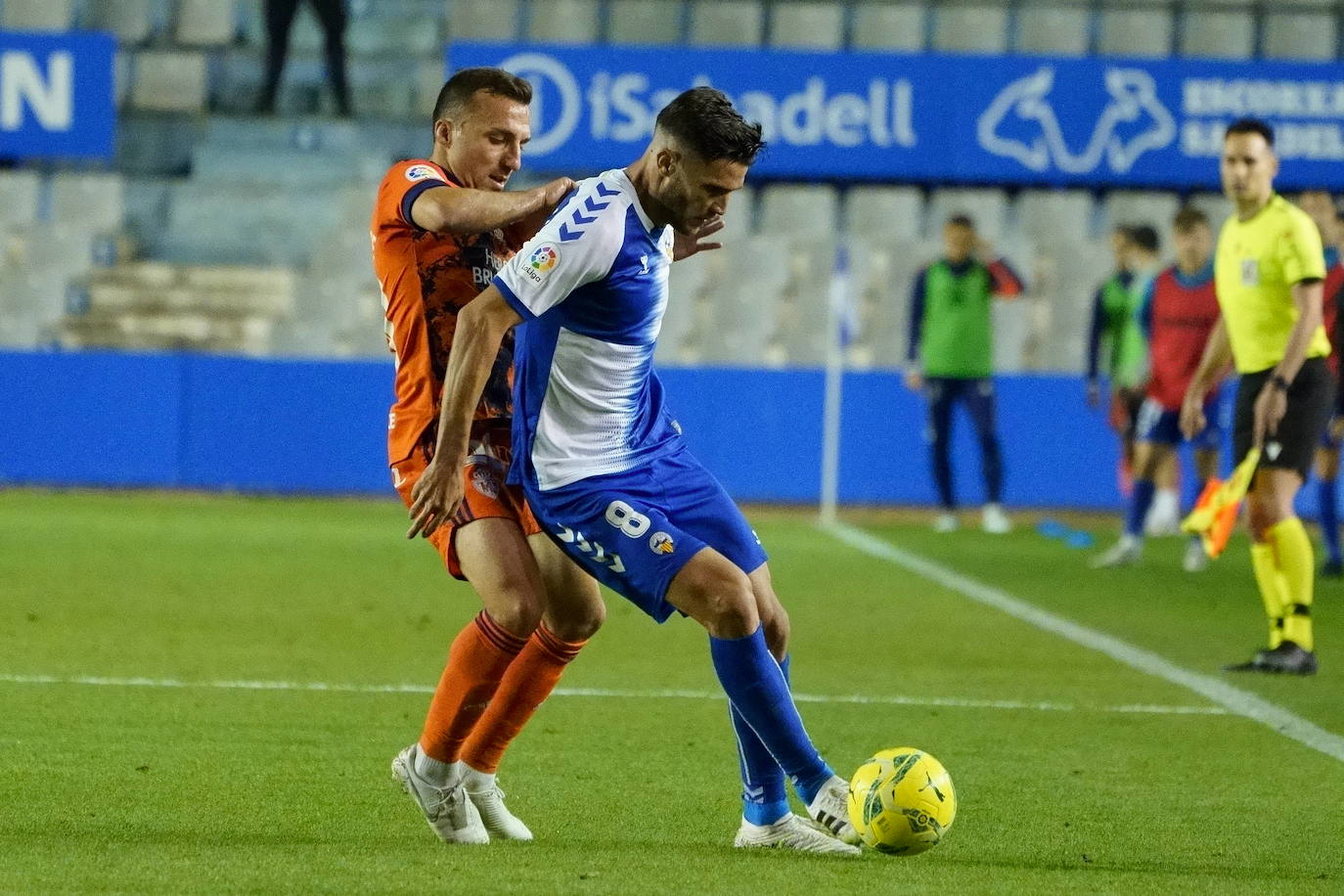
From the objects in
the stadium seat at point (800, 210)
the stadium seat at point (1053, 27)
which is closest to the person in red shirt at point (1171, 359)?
the stadium seat at point (800, 210)

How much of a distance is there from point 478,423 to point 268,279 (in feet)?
45.3

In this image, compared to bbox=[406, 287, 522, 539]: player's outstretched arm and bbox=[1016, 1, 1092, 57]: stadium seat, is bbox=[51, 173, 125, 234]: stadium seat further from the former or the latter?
bbox=[406, 287, 522, 539]: player's outstretched arm

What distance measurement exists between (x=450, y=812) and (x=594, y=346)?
3.32 ft

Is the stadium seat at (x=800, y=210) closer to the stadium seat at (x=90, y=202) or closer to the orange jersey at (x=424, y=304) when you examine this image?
the stadium seat at (x=90, y=202)

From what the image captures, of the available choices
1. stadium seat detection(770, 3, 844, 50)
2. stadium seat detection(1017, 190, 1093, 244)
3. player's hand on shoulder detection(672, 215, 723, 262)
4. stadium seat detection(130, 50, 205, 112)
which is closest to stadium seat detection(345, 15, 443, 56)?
stadium seat detection(130, 50, 205, 112)

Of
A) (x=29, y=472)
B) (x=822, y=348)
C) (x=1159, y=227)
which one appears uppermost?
(x=1159, y=227)

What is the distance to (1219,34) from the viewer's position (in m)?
19.2

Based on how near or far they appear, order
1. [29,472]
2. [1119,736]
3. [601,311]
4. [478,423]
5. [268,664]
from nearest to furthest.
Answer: [601,311] → [478,423] → [1119,736] → [268,664] → [29,472]

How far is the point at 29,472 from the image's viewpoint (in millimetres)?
14977

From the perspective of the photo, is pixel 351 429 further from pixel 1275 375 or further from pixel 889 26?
pixel 1275 375

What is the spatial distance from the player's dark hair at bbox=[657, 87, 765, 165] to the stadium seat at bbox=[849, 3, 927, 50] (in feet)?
49.8

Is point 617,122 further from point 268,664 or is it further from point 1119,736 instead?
point 1119,736

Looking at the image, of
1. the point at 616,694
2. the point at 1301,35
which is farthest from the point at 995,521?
the point at 616,694

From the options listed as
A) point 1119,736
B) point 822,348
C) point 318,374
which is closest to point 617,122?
point 822,348
